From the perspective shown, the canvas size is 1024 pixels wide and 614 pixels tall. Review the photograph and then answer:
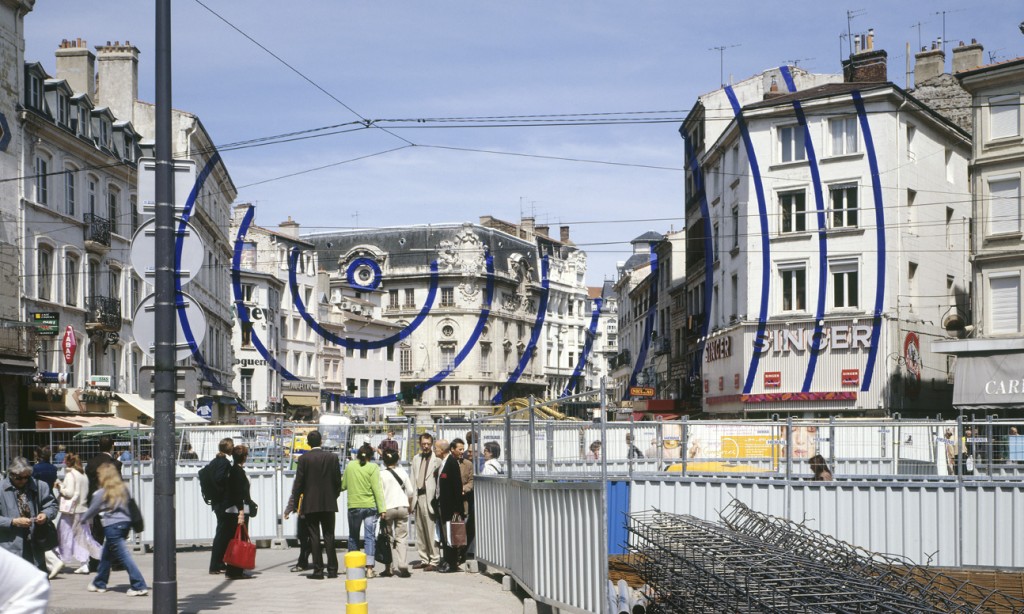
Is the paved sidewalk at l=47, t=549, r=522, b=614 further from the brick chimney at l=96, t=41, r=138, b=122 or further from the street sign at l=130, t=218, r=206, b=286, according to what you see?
the brick chimney at l=96, t=41, r=138, b=122

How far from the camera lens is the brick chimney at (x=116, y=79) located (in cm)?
4747

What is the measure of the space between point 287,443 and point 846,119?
26748 millimetres

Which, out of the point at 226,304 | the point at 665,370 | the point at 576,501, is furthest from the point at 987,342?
the point at 226,304

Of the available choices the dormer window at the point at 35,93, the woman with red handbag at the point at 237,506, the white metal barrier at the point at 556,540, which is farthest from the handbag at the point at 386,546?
the dormer window at the point at 35,93

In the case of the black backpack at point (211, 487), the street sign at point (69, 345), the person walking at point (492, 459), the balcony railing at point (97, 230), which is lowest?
the black backpack at point (211, 487)

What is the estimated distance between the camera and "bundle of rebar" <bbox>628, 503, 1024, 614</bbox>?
22.9ft

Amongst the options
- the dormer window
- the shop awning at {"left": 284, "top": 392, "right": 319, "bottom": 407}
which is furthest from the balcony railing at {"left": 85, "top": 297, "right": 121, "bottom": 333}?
the shop awning at {"left": 284, "top": 392, "right": 319, "bottom": 407}

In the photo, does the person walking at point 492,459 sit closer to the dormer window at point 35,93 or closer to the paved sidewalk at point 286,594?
the paved sidewalk at point 286,594

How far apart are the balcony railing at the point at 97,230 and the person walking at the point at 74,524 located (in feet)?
80.0

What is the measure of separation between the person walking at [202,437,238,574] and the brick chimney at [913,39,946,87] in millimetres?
39173

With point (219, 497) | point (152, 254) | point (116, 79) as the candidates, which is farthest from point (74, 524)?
point (116, 79)

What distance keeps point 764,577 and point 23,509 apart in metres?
7.79

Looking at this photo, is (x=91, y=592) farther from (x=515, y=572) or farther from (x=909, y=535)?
(x=909, y=535)

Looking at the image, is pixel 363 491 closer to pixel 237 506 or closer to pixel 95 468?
pixel 237 506
